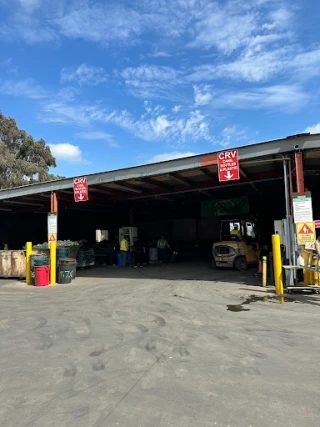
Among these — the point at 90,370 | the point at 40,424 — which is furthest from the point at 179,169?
the point at 40,424

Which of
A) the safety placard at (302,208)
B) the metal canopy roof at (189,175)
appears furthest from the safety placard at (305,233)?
the metal canopy roof at (189,175)

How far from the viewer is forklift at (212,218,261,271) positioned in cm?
1608

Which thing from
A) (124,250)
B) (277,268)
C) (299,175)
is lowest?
(277,268)

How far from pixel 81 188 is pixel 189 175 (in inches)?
195

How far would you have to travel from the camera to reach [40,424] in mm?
3100

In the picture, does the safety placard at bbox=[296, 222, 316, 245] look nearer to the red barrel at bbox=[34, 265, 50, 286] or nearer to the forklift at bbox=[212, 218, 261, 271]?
the forklift at bbox=[212, 218, 261, 271]

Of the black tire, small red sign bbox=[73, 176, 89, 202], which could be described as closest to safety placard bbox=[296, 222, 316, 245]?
the black tire

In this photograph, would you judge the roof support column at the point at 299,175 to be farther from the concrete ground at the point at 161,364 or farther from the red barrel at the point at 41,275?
the red barrel at the point at 41,275

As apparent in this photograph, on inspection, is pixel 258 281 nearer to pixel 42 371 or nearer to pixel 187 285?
pixel 187 285

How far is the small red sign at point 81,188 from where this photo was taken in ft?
48.9

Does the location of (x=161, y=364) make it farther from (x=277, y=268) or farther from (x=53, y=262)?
(x=53, y=262)

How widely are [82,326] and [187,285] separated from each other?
5.92 meters

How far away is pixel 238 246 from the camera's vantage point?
16016mm

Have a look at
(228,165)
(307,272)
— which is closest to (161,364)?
(307,272)
